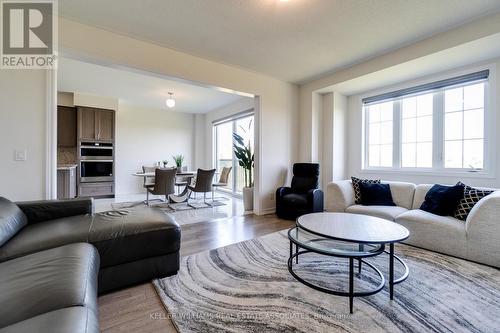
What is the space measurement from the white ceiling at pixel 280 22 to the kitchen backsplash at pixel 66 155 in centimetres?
424

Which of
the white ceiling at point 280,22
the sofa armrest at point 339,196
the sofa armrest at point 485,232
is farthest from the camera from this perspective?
the sofa armrest at point 339,196

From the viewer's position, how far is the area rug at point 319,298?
1415 mm

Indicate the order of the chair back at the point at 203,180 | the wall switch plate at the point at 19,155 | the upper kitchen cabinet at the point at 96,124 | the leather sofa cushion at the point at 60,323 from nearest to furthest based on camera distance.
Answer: the leather sofa cushion at the point at 60,323, the wall switch plate at the point at 19,155, the chair back at the point at 203,180, the upper kitchen cabinet at the point at 96,124

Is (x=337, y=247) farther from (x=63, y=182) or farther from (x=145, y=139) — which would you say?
(x=145, y=139)

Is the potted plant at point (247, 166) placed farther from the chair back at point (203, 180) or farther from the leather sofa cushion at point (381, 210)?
the leather sofa cushion at point (381, 210)

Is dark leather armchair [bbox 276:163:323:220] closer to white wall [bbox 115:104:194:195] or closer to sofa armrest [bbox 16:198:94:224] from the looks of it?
sofa armrest [bbox 16:198:94:224]

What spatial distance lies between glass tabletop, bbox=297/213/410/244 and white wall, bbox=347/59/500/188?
2090 millimetres

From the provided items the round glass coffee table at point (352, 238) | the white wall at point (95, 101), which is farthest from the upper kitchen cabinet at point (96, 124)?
the round glass coffee table at point (352, 238)

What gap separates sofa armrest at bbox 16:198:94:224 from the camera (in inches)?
77.4

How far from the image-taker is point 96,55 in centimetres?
264

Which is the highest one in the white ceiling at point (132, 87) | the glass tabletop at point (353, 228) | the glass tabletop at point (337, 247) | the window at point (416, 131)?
the white ceiling at point (132, 87)
